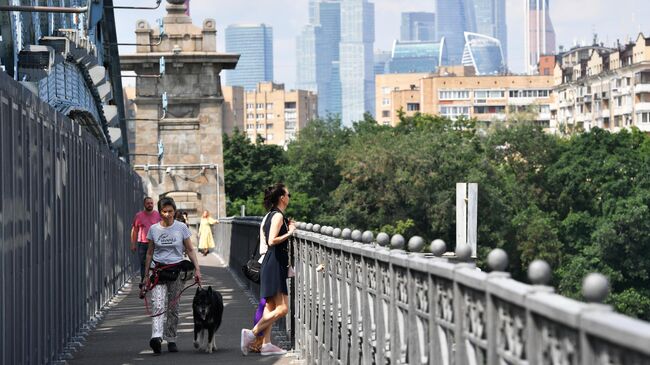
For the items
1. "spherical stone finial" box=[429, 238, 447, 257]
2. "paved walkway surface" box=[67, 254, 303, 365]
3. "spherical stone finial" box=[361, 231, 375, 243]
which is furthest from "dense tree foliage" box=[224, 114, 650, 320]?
"spherical stone finial" box=[429, 238, 447, 257]

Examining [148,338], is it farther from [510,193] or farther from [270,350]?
[510,193]

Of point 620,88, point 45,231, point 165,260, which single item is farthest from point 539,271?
point 620,88

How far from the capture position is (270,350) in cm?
1568

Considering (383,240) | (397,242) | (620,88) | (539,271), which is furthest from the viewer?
(620,88)

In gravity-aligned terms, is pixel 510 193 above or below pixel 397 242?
below

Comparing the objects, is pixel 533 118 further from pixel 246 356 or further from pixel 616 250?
pixel 246 356

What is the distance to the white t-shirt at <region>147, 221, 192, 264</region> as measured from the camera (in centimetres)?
1606

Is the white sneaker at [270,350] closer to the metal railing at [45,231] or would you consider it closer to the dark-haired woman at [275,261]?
the dark-haired woman at [275,261]

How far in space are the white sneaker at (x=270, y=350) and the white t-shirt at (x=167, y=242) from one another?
4.08ft

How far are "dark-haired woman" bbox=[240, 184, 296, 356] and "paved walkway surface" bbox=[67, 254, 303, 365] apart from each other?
381 millimetres

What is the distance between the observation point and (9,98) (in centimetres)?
1148

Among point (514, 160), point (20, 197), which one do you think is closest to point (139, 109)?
point (514, 160)

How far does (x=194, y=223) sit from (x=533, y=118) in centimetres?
7525

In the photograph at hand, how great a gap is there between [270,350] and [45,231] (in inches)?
101
